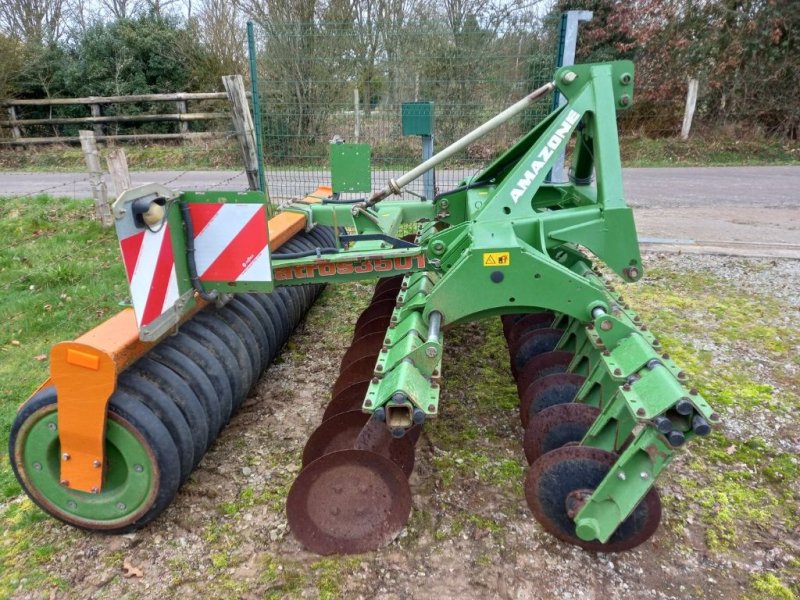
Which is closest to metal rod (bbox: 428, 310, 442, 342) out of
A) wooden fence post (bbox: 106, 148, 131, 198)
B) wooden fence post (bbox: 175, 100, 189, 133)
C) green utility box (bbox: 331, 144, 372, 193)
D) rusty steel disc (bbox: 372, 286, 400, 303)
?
rusty steel disc (bbox: 372, 286, 400, 303)

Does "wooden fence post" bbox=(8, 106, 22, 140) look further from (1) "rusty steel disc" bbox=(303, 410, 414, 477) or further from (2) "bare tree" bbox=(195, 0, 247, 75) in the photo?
(1) "rusty steel disc" bbox=(303, 410, 414, 477)

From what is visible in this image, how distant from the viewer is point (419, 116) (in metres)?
6.31

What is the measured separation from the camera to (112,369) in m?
2.30

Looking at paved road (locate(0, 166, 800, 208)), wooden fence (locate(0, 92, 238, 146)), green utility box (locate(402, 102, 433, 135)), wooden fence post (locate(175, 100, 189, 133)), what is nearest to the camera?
green utility box (locate(402, 102, 433, 135))

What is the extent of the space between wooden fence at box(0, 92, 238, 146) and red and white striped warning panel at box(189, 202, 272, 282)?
1363cm

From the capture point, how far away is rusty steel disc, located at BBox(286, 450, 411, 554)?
94.7 inches

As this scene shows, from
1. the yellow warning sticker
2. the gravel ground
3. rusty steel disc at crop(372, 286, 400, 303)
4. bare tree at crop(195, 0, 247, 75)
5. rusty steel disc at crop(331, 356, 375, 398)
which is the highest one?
bare tree at crop(195, 0, 247, 75)

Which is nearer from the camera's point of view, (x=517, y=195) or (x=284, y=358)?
(x=517, y=195)

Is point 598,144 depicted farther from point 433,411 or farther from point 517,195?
point 433,411

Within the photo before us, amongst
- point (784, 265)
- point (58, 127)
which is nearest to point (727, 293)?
point (784, 265)

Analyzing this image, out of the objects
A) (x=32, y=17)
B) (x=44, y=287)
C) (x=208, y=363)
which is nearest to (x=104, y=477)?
(x=208, y=363)

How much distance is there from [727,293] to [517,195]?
3394 millimetres

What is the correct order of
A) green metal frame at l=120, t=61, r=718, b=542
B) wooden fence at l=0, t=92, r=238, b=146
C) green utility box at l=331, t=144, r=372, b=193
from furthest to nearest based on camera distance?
wooden fence at l=0, t=92, r=238, b=146 → green utility box at l=331, t=144, r=372, b=193 → green metal frame at l=120, t=61, r=718, b=542

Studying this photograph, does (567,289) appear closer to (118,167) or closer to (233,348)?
(233,348)
